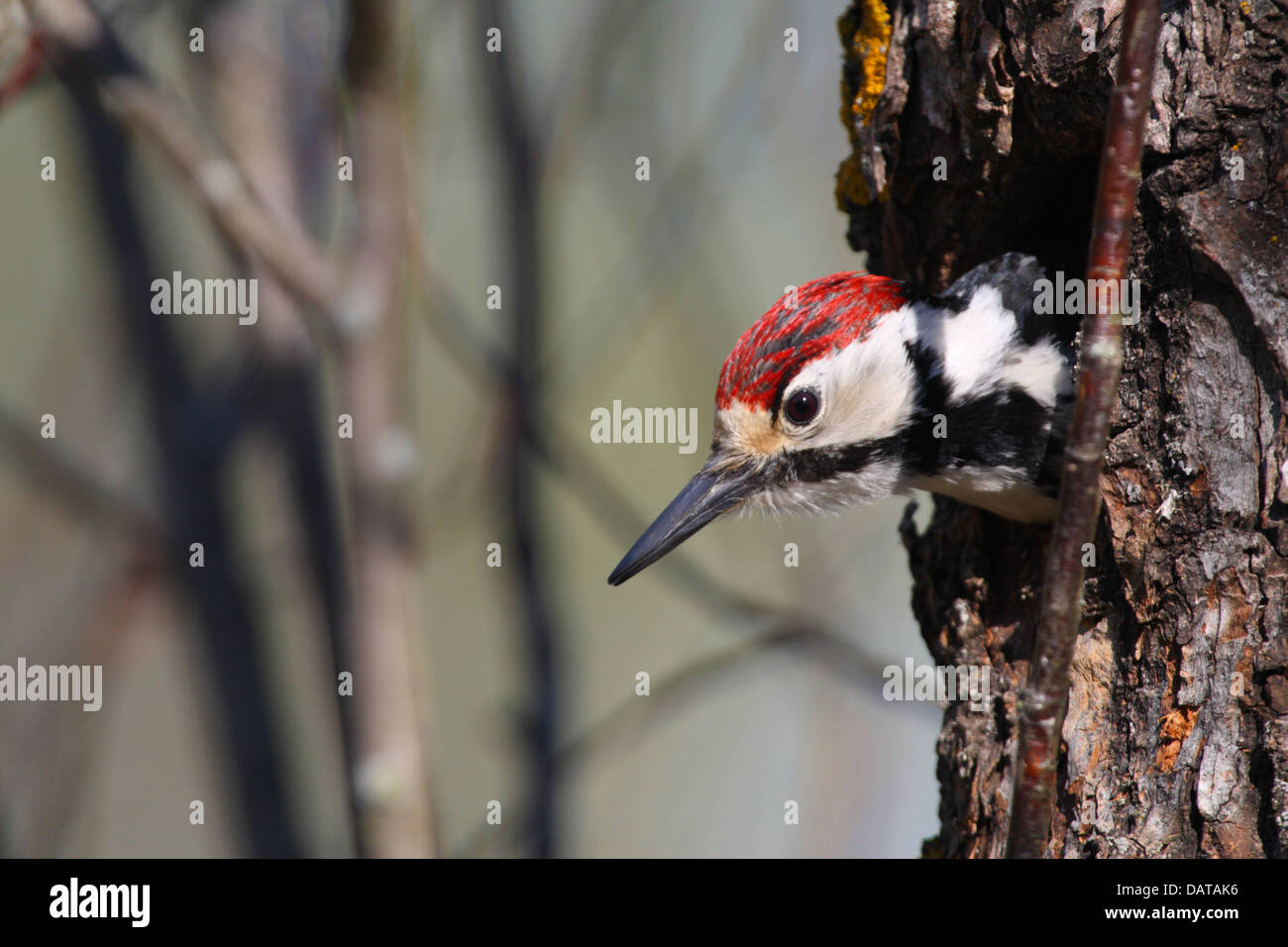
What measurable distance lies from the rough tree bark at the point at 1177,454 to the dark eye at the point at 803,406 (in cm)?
53

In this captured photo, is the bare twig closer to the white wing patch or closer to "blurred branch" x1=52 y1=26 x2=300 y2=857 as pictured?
the white wing patch

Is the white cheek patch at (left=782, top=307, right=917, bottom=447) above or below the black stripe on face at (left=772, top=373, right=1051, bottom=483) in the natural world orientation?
above

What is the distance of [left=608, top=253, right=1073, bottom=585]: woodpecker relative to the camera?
2357mm

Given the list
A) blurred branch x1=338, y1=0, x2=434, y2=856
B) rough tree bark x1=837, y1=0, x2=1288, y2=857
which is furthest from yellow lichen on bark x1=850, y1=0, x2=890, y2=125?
blurred branch x1=338, y1=0, x2=434, y2=856

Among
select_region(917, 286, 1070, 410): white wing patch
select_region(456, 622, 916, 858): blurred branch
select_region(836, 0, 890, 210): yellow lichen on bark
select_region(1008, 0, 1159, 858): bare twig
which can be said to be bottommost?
select_region(456, 622, 916, 858): blurred branch

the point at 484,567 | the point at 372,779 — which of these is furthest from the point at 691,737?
the point at 372,779

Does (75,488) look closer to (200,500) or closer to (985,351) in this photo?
(200,500)

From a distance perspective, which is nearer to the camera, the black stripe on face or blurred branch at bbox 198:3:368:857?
the black stripe on face

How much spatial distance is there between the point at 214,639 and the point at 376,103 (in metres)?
2.36

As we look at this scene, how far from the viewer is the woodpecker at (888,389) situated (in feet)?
7.73

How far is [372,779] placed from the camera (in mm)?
1541

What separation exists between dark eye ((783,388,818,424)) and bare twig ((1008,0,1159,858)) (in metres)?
1.11

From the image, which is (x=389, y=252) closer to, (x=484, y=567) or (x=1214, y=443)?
(x=1214, y=443)

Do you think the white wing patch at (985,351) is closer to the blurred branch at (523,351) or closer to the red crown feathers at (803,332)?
the red crown feathers at (803,332)
